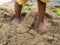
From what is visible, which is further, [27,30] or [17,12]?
[17,12]

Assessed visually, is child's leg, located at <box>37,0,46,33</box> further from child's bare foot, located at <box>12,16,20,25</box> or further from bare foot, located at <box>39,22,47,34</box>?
child's bare foot, located at <box>12,16,20,25</box>

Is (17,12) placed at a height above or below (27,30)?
above

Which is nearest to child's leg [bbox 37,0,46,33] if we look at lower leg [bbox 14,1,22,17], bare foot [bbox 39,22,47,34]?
bare foot [bbox 39,22,47,34]

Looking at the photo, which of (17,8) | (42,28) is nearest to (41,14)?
(42,28)

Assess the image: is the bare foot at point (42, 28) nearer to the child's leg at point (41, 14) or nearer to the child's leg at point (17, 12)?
the child's leg at point (41, 14)

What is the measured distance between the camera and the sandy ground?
1.79 meters

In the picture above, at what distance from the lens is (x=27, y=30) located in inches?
75.7

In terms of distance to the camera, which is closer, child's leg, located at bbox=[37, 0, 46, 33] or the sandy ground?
the sandy ground

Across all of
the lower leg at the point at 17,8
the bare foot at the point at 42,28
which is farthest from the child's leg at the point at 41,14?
the lower leg at the point at 17,8

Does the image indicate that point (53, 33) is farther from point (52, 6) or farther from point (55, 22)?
point (52, 6)

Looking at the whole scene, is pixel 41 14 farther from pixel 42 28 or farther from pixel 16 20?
pixel 16 20

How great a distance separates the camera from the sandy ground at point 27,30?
1.79 m

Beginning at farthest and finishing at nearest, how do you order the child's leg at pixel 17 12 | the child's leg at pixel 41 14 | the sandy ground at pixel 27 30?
the child's leg at pixel 17 12, the child's leg at pixel 41 14, the sandy ground at pixel 27 30

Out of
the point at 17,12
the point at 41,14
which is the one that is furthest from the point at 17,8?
the point at 41,14
